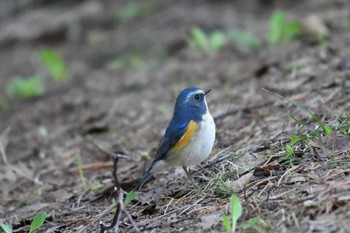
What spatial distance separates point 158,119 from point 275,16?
244cm

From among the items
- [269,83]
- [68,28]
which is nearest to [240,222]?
[269,83]

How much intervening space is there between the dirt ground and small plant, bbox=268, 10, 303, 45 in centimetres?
16

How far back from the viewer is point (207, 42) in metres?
10.3

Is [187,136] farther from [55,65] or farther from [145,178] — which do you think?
[55,65]

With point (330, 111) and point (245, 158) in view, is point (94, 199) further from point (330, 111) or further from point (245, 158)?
point (330, 111)

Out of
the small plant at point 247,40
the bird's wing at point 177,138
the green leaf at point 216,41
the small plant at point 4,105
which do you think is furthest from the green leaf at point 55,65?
the bird's wing at point 177,138

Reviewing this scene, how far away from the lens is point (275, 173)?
487 cm

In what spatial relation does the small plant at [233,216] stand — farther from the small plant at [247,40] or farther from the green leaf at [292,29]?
the small plant at [247,40]

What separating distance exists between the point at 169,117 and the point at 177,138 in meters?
2.32

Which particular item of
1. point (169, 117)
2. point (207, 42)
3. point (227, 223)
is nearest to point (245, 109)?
point (169, 117)

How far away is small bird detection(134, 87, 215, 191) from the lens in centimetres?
548

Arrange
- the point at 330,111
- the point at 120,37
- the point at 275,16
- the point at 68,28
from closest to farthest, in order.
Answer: the point at 330,111 → the point at 275,16 → the point at 120,37 → the point at 68,28

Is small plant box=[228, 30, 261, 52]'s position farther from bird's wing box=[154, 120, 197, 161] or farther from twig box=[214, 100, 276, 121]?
bird's wing box=[154, 120, 197, 161]

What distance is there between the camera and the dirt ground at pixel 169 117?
462 centimetres
